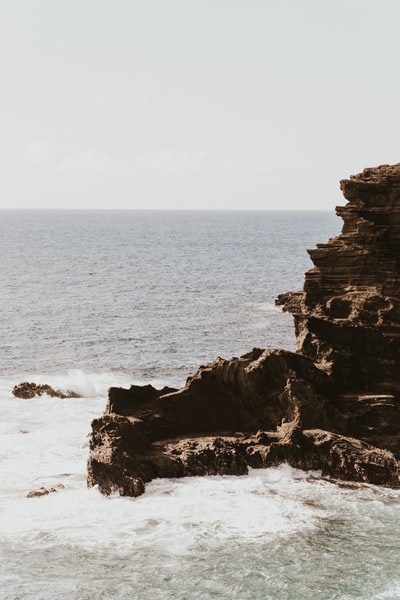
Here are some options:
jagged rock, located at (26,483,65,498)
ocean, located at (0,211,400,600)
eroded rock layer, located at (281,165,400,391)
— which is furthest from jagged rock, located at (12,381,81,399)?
jagged rock, located at (26,483,65,498)

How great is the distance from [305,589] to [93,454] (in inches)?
472

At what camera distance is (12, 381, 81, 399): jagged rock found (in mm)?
51812

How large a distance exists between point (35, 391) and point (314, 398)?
2301cm

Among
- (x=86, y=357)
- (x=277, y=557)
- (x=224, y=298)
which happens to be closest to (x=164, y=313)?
(x=224, y=298)

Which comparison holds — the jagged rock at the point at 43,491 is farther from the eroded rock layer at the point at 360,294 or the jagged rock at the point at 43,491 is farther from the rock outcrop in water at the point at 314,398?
the eroded rock layer at the point at 360,294

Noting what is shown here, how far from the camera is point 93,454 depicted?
3375 cm

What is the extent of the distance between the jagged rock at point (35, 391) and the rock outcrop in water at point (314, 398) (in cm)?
1523

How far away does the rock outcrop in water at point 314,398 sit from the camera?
34.4m


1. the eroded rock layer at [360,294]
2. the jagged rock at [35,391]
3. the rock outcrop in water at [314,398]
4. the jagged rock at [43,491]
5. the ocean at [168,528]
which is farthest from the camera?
the jagged rock at [35,391]

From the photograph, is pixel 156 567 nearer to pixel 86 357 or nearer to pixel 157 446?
pixel 157 446

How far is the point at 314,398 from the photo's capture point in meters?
36.0

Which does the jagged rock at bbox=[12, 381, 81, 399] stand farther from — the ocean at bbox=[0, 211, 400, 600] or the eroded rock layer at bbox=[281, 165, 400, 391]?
the eroded rock layer at bbox=[281, 165, 400, 391]

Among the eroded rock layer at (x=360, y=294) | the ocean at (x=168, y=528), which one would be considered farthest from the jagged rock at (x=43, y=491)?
the eroded rock layer at (x=360, y=294)

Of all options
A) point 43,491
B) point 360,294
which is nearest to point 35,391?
point 43,491
